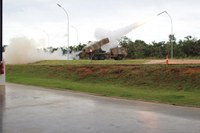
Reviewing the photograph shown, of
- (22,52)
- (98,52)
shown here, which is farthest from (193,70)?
(22,52)

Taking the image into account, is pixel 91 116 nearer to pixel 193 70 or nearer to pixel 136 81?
pixel 136 81

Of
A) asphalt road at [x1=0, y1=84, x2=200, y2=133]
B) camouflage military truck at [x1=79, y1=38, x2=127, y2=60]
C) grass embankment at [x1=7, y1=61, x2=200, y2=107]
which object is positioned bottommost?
asphalt road at [x1=0, y1=84, x2=200, y2=133]

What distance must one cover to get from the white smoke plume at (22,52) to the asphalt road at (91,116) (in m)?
38.5

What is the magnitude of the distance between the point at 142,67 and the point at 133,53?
2181 inches

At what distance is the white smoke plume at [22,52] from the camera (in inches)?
2101

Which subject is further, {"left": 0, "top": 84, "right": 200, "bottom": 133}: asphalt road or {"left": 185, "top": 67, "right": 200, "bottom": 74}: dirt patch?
{"left": 185, "top": 67, "right": 200, "bottom": 74}: dirt patch

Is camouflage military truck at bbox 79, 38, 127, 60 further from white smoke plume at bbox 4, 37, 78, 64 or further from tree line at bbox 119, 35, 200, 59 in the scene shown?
tree line at bbox 119, 35, 200, 59

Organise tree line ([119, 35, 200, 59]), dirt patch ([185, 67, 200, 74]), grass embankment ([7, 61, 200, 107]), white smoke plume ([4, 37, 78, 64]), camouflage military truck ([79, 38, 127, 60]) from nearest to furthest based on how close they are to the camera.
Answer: grass embankment ([7, 61, 200, 107]), dirt patch ([185, 67, 200, 74]), camouflage military truck ([79, 38, 127, 60]), white smoke plume ([4, 37, 78, 64]), tree line ([119, 35, 200, 59])

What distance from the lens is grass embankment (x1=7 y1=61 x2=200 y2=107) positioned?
1730 cm

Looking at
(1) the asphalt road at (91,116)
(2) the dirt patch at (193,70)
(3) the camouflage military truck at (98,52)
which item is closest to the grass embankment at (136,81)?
(2) the dirt patch at (193,70)

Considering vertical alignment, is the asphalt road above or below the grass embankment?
below

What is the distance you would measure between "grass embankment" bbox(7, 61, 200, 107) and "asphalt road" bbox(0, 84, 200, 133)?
2241 mm

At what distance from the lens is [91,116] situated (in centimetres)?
1127

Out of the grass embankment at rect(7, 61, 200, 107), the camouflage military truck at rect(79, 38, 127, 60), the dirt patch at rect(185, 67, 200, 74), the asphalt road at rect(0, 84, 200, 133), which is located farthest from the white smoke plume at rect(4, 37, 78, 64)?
the asphalt road at rect(0, 84, 200, 133)
